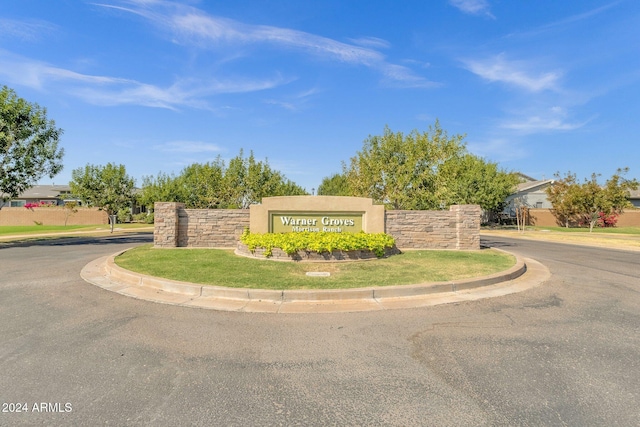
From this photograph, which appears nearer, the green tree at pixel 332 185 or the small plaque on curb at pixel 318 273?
the small plaque on curb at pixel 318 273

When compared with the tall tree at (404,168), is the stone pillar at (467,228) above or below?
below

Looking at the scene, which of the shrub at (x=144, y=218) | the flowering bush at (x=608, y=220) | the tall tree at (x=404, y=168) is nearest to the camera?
the tall tree at (x=404, y=168)

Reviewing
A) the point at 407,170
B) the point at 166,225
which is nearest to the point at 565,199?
the point at 407,170

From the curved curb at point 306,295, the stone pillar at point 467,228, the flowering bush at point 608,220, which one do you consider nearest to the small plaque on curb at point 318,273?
the curved curb at point 306,295

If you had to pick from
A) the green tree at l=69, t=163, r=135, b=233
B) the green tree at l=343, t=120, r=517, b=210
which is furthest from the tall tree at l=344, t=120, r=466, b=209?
the green tree at l=69, t=163, r=135, b=233

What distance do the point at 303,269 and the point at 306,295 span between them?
2574mm

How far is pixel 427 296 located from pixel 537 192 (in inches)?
1825

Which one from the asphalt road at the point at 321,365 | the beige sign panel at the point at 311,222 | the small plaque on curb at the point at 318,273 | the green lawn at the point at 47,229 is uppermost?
the beige sign panel at the point at 311,222

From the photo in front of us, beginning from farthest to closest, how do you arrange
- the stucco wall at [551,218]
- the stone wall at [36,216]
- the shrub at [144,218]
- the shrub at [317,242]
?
the stone wall at [36,216]
the shrub at [144,218]
the stucco wall at [551,218]
the shrub at [317,242]

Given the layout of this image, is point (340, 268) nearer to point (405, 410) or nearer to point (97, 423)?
point (405, 410)

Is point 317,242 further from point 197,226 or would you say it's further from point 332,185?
point 332,185

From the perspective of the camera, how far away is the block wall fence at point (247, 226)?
1310 centimetres

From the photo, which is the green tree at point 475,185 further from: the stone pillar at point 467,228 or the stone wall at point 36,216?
the stone wall at point 36,216

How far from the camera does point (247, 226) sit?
13141 mm
